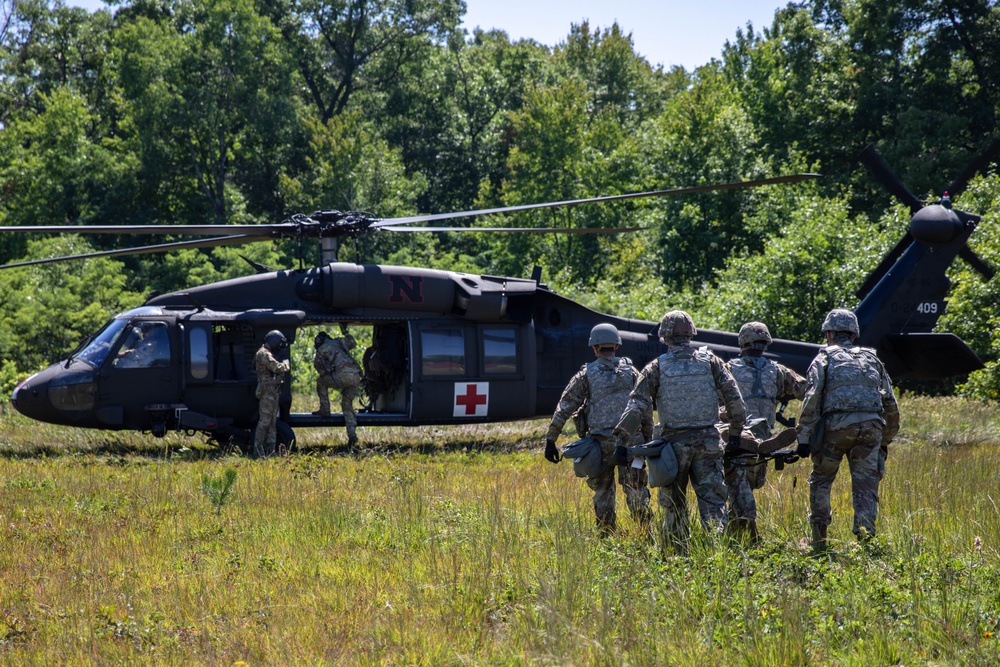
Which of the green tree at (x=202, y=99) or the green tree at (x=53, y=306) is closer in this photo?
the green tree at (x=53, y=306)

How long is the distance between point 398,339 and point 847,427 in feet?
28.4

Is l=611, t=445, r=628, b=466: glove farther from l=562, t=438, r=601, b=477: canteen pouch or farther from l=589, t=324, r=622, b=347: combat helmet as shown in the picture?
l=589, t=324, r=622, b=347: combat helmet

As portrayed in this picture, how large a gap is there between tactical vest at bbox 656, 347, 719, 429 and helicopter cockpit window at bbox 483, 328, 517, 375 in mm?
7168

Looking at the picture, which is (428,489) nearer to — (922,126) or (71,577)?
(71,577)

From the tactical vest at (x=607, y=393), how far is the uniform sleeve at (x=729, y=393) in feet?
2.89

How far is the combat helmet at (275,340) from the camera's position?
43.2 ft

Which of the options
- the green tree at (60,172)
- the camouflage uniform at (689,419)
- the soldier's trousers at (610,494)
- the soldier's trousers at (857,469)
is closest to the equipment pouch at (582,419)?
the soldier's trousers at (610,494)

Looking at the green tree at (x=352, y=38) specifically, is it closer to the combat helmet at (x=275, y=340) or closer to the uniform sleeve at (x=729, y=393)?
the combat helmet at (x=275, y=340)

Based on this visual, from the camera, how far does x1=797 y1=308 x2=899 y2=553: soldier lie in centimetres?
760

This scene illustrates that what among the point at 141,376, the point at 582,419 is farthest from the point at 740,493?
the point at 141,376

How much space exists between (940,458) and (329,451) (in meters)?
7.77

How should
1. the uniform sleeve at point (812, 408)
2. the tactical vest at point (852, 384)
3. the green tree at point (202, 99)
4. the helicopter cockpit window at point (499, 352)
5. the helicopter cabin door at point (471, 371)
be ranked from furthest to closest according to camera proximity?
the green tree at point (202, 99)
the helicopter cockpit window at point (499, 352)
the helicopter cabin door at point (471, 371)
the uniform sleeve at point (812, 408)
the tactical vest at point (852, 384)

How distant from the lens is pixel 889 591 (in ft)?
19.4

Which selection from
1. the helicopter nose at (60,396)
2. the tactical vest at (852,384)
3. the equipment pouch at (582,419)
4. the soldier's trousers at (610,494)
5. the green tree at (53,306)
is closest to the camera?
the tactical vest at (852,384)
